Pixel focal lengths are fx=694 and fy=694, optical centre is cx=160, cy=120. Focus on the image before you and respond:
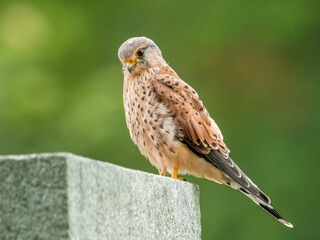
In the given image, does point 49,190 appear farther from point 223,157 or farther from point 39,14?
point 39,14

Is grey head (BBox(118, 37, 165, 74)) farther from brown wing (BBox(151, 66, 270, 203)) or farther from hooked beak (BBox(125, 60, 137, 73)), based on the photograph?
brown wing (BBox(151, 66, 270, 203))

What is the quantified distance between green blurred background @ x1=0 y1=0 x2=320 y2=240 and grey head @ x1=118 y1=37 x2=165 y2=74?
179 inches

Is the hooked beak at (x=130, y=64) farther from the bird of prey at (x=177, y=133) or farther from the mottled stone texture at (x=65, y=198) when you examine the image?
the mottled stone texture at (x=65, y=198)

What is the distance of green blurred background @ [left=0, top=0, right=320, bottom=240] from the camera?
352 inches

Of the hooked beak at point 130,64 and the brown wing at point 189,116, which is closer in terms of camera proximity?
the brown wing at point 189,116

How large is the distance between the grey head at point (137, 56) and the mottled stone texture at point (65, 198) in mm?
1863

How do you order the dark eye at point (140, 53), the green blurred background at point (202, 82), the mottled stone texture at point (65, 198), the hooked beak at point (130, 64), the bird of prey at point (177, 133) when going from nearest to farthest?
the mottled stone texture at point (65, 198) → the bird of prey at point (177, 133) → the hooked beak at point (130, 64) → the dark eye at point (140, 53) → the green blurred background at point (202, 82)

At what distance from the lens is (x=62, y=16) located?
10.3 metres

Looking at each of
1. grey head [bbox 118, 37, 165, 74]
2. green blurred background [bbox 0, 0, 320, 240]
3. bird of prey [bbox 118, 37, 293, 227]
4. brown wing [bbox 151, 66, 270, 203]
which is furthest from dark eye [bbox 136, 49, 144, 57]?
green blurred background [bbox 0, 0, 320, 240]

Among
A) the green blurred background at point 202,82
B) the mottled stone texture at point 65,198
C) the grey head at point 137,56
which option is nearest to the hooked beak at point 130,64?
the grey head at point 137,56

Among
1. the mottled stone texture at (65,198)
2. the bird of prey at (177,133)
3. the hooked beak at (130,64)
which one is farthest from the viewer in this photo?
the hooked beak at (130,64)

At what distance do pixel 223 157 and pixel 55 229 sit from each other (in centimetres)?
209

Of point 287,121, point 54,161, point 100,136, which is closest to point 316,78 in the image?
point 287,121

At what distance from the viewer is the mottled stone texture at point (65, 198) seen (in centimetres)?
177
